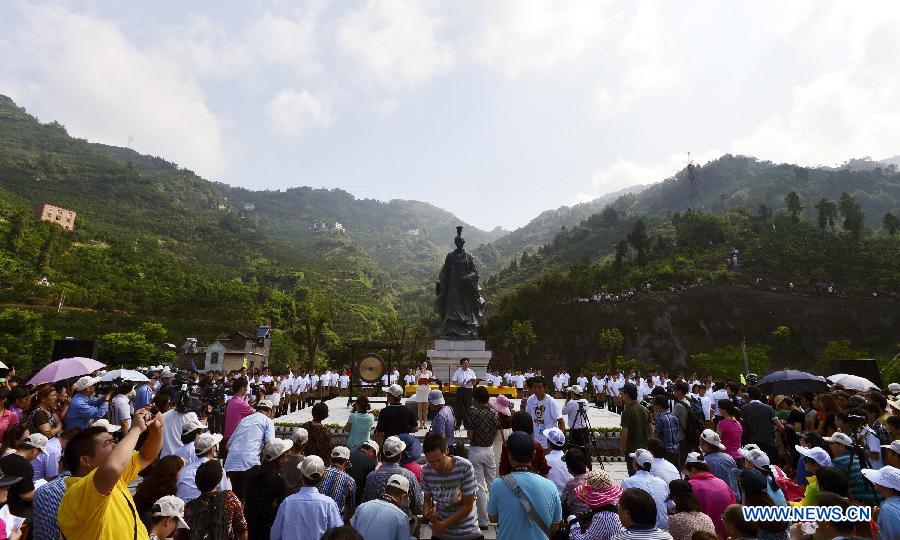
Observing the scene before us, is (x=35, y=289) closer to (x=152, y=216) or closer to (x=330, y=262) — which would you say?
(x=152, y=216)

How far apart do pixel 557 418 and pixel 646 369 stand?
129 ft

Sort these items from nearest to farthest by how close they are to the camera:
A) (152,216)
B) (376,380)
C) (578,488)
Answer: (578,488) → (376,380) → (152,216)

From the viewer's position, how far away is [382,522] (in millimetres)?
3268

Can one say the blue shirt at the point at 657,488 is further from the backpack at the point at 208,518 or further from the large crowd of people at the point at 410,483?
the backpack at the point at 208,518

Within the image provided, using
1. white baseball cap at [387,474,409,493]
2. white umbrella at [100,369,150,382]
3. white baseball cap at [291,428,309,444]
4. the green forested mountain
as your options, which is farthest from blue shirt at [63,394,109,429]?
the green forested mountain

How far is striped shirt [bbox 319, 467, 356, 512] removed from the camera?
402 cm

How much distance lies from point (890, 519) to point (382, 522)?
3.71 meters

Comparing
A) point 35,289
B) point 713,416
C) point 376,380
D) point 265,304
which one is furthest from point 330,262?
point 713,416

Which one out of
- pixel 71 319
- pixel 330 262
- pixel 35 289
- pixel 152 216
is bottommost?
pixel 71 319

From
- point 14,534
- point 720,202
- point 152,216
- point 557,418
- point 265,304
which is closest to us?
point 14,534

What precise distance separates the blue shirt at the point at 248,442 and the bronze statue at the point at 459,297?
11.9 meters

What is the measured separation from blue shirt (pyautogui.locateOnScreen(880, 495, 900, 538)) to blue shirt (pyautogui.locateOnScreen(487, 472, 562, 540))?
2.38 m

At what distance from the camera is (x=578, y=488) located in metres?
3.94

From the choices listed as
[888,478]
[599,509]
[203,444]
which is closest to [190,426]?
[203,444]
